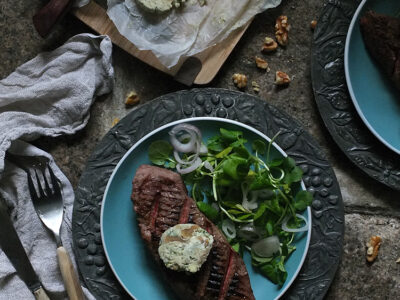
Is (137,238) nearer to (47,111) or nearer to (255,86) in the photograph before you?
(47,111)

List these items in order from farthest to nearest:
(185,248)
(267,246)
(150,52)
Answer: (150,52) → (267,246) → (185,248)

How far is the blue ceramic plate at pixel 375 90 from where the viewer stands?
194 cm

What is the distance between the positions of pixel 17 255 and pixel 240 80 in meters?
0.93

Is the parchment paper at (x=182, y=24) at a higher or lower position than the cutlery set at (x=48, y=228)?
higher

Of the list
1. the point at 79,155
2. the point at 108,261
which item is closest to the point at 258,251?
the point at 108,261

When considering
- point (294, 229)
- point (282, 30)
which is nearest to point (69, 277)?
point (294, 229)

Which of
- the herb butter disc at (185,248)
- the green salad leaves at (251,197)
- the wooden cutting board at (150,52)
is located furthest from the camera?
the wooden cutting board at (150,52)

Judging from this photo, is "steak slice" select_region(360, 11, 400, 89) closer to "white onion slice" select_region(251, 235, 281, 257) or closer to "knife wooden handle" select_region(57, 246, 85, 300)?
"white onion slice" select_region(251, 235, 281, 257)

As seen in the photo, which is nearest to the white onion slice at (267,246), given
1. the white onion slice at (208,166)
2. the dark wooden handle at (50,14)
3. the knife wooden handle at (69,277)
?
the white onion slice at (208,166)

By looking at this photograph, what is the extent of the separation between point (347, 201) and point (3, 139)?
1174 mm

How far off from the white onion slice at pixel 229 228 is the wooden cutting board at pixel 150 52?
464mm

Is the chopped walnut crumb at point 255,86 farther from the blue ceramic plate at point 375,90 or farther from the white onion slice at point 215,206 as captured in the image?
the white onion slice at point 215,206

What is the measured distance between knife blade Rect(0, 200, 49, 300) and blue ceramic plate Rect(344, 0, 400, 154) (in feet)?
3.88

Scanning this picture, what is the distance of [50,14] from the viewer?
1878mm
